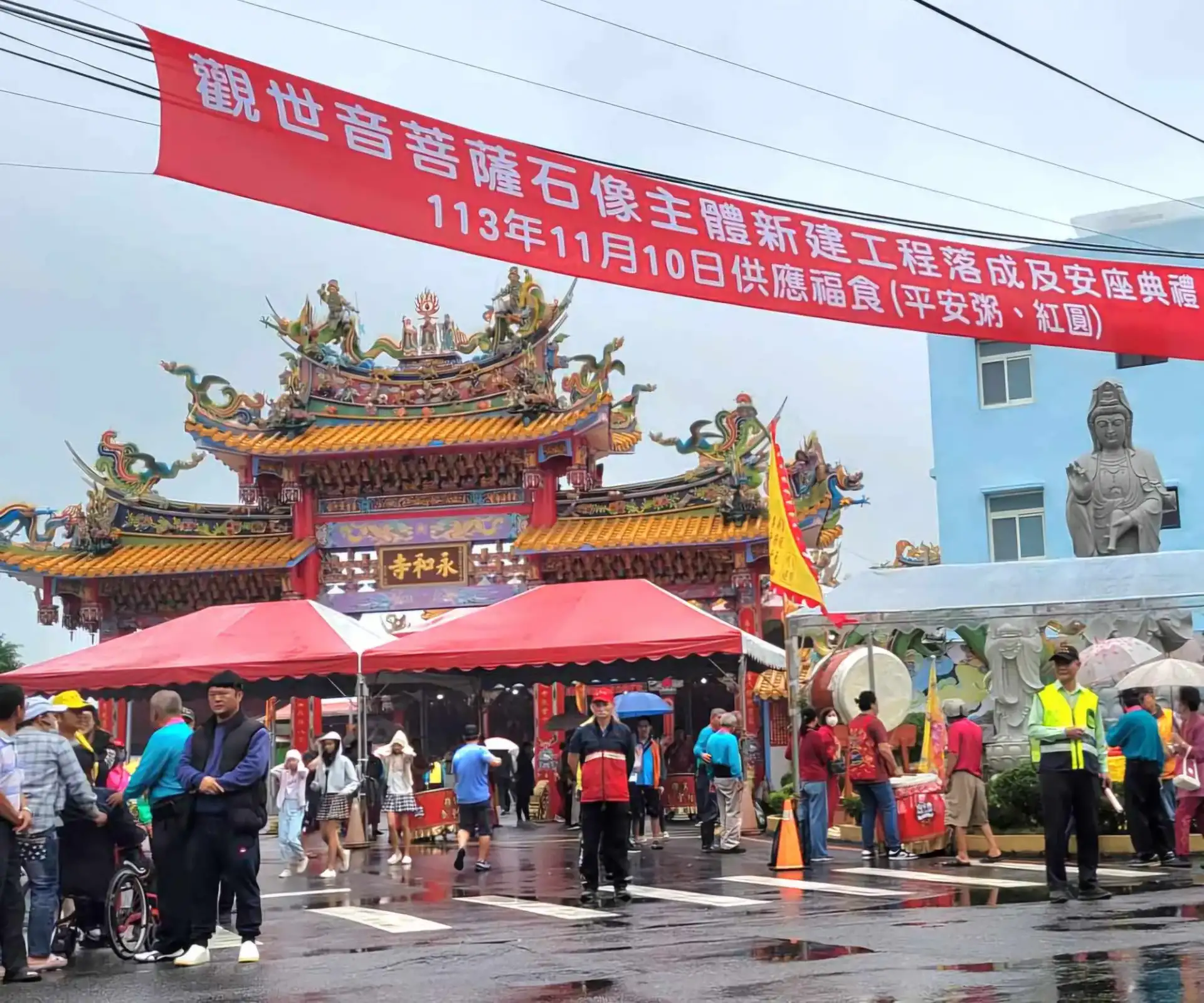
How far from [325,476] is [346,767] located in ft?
43.1

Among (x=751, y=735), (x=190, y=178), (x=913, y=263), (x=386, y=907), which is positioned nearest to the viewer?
(x=190, y=178)

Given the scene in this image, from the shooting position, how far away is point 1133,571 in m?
17.8

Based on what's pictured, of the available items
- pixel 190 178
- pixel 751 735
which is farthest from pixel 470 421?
pixel 190 178

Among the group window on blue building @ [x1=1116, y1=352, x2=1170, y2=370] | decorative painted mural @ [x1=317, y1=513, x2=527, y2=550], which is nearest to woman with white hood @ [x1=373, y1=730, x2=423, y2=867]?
Answer: decorative painted mural @ [x1=317, y1=513, x2=527, y2=550]

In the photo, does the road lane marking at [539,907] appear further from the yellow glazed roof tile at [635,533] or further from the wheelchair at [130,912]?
the yellow glazed roof tile at [635,533]

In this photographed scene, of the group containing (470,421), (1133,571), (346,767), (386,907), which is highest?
(470,421)

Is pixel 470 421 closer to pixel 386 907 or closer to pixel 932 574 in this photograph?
pixel 932 574

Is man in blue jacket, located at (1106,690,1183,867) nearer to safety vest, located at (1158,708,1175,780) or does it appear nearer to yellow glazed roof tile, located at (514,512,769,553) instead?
safety vest, located at (1158,708,1175,780)

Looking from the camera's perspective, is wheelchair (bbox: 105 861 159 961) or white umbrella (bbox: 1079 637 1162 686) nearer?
wheelchair (bbox: 105 861 159 961)

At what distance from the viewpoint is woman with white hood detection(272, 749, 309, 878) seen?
58.9 feet

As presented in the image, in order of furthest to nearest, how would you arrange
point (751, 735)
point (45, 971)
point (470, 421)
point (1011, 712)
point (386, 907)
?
point (470, 421) < point (751, 735) < point (1011, 712) < point (386, 907) < point (45, 971)

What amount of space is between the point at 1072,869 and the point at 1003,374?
66.9 feet

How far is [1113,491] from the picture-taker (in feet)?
66.0

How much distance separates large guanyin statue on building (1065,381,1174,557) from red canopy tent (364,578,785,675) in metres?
4.51
